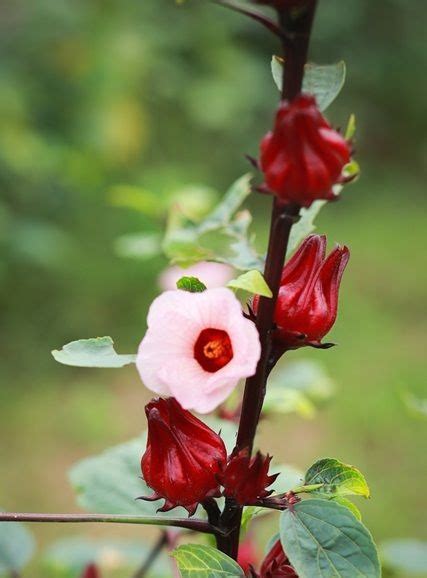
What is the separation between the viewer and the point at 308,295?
46cm

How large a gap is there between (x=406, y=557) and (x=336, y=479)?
38cm

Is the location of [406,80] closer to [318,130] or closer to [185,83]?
[185,83]

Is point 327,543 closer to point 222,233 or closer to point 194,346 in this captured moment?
point 194,346

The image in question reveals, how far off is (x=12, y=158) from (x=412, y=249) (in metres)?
1.32

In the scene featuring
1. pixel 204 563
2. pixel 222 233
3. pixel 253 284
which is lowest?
pixel 204 563

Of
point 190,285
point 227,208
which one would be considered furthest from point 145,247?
point 190,285

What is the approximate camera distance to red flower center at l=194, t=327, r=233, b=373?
0.44m

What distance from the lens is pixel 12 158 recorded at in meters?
2.62

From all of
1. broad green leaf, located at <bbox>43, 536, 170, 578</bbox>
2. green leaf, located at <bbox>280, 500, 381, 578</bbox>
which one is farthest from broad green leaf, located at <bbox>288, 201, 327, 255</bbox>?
broad green leaf, located at <bbox>43, 536, 170, 578</bbox>

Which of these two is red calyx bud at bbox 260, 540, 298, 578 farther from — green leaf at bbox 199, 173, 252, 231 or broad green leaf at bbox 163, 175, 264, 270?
green leaf at bbox 199, 173, 252, 231

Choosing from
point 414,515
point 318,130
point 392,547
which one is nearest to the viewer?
point 318,130

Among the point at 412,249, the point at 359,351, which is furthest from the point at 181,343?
the point at 412,249

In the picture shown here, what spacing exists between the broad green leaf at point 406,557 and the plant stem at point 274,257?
351 mm

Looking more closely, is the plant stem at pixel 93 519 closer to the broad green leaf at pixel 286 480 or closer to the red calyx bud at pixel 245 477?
the red calyx bud at pixel 245 477
